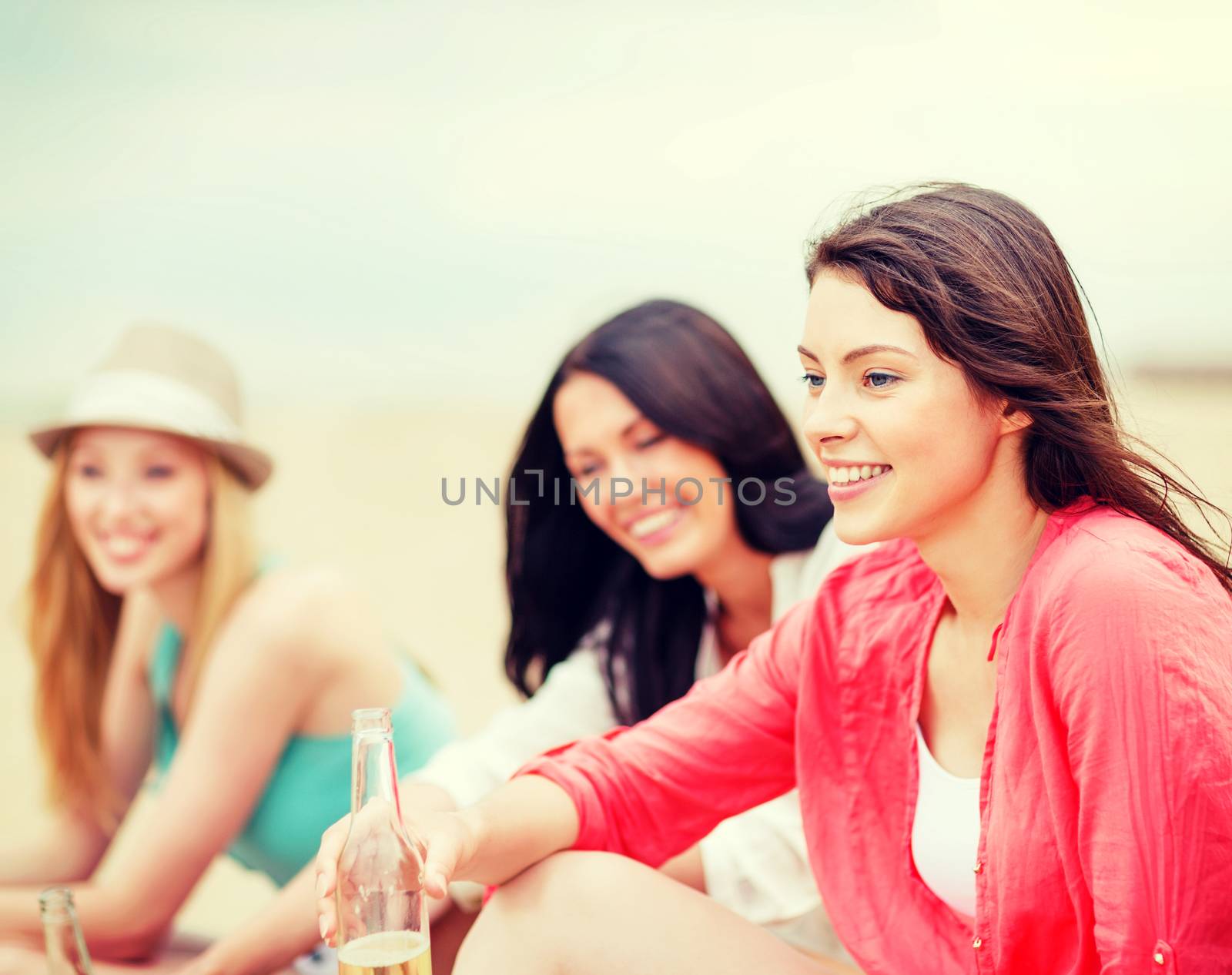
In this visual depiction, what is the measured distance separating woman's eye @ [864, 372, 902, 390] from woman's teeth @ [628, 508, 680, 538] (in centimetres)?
72

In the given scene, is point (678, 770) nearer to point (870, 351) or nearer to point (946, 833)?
point (946, 833)

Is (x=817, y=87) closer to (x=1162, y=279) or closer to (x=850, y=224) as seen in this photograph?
(x=1162, y=279)

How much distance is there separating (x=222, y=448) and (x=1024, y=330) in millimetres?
1575

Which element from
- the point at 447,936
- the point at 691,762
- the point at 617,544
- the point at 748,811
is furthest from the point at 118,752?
the point at 691,762

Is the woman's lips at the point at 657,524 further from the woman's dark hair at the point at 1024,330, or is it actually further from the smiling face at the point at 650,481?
the woman's dark hair at the point at 1024,330

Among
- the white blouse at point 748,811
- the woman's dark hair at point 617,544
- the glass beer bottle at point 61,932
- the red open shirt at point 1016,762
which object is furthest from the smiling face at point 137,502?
the red open shirt at point 1016,762

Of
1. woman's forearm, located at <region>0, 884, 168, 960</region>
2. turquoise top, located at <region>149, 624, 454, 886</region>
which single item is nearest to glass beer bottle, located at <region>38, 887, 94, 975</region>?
woman's forearm, located at <region>0, 884, 168, 960</region>

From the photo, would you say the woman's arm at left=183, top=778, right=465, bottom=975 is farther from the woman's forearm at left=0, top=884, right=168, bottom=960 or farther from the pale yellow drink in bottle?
the pale yellow drink in bottle

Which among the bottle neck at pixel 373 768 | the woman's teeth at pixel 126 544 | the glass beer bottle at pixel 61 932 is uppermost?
Result: the woman's teeth at pixel 126 544

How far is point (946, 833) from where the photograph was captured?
3.78ft

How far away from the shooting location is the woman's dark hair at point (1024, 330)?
3.53 feet

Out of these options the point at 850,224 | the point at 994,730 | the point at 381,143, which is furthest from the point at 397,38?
the point at 994,730

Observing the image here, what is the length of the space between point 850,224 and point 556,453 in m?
0.86

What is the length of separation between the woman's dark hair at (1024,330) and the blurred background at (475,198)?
0.23 metres
